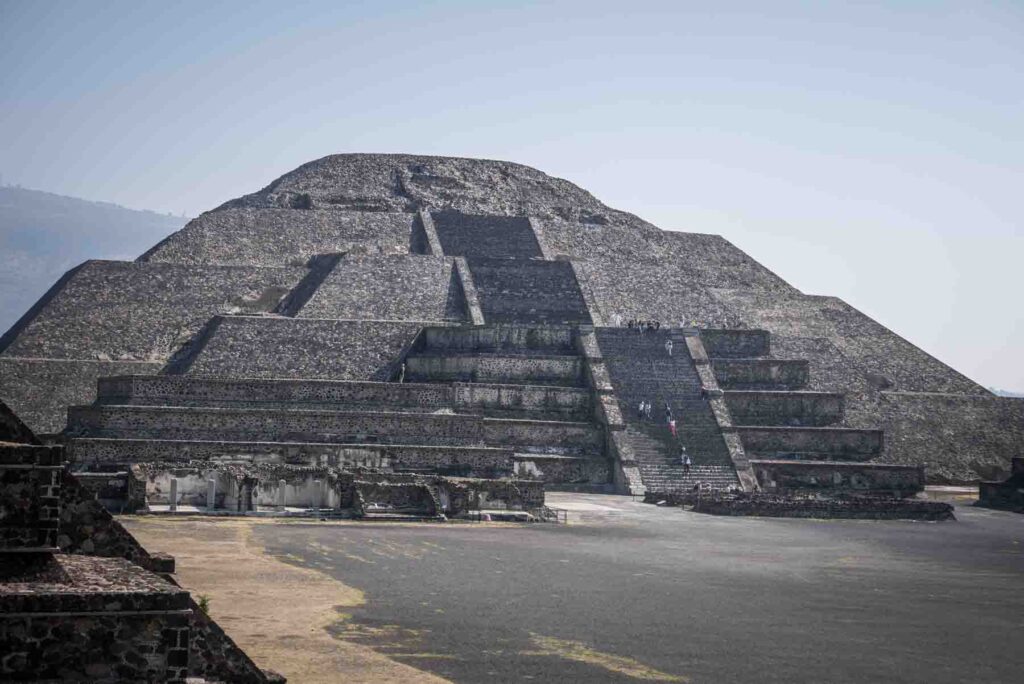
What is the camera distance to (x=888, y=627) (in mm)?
17141

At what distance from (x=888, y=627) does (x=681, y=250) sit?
145ft

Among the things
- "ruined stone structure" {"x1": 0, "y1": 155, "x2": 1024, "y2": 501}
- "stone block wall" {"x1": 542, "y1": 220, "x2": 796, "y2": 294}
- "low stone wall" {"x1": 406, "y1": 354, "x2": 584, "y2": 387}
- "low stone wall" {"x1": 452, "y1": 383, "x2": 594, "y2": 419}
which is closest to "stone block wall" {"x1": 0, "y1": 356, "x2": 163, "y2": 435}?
"ruined stone structure" {"x1": 0, "y1": 155, "x2": 1024, "y2": 501}

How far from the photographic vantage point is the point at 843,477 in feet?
126

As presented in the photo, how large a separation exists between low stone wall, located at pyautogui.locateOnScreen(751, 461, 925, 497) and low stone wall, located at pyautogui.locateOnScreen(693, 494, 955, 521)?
4.16 meters

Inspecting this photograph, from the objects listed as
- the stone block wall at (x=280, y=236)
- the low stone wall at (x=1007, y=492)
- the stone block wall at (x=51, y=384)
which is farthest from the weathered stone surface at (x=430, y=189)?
the low stone wall at (x=1007, y=492)

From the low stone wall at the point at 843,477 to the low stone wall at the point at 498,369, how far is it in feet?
18.8

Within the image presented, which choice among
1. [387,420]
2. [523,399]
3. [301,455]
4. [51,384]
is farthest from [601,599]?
[51,384]

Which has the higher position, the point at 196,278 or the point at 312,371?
the point at 196,278

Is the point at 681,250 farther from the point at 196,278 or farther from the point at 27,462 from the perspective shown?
the point at 27,462

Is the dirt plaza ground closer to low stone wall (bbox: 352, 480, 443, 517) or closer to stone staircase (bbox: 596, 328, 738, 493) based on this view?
low stone wall (bbox: 352, 480, 443, 517)

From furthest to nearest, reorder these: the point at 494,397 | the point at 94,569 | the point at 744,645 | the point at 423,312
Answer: the point at 423,312 < the point at 494,397 < the point at 744,645 < the point at 94,569

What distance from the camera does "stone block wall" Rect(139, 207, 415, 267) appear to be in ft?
174

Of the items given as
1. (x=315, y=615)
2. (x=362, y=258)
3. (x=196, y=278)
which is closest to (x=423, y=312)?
(x=362, y=258)

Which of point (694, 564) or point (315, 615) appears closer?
point (315, 615)
